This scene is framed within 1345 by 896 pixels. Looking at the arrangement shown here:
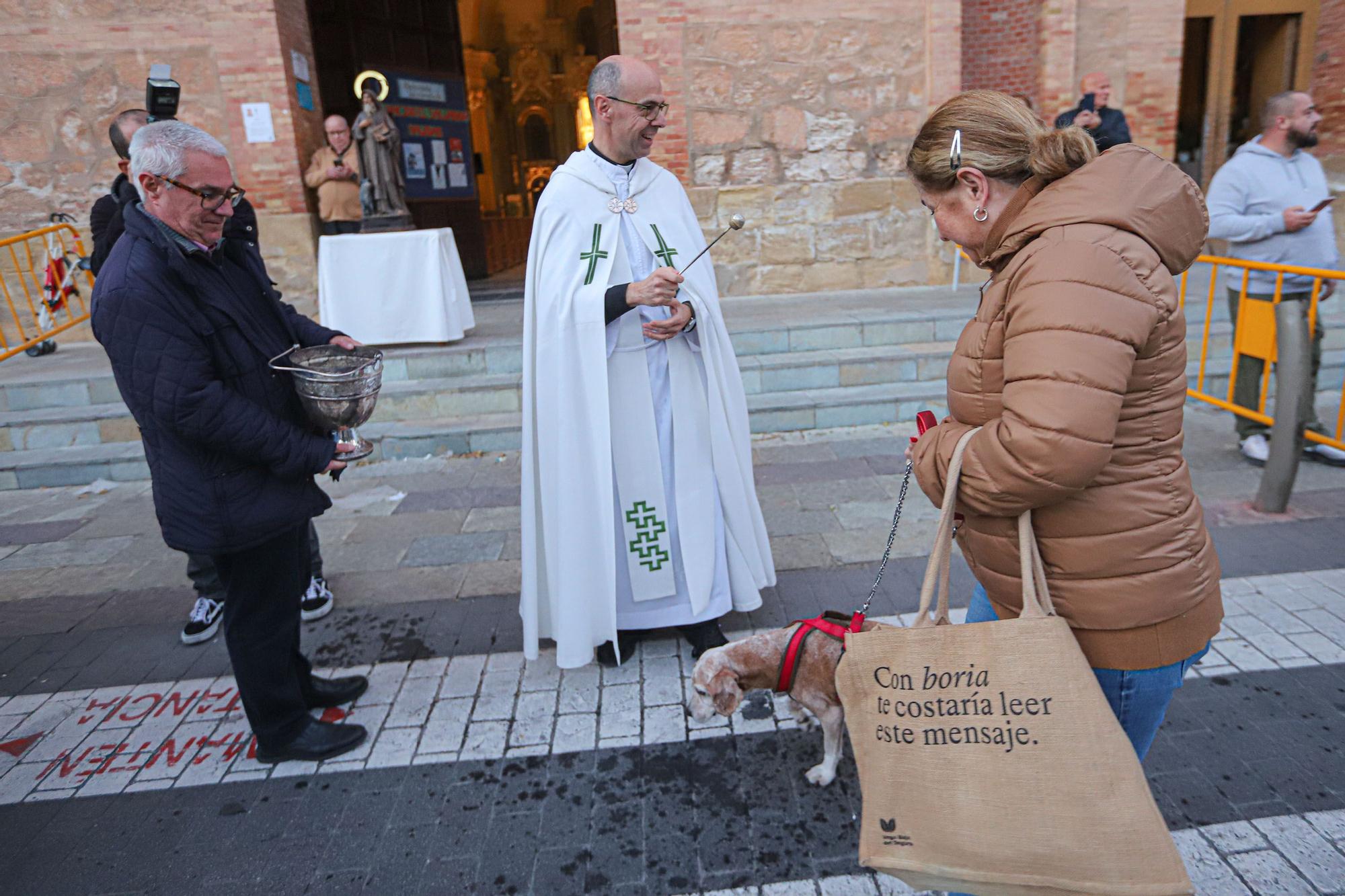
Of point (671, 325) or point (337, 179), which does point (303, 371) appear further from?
point (337, 179)

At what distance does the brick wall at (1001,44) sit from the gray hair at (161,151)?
9467 millimetres

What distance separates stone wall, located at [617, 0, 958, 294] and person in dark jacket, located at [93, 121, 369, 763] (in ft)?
23.2

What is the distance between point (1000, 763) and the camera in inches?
60.5

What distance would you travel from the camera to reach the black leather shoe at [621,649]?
3.71 metres

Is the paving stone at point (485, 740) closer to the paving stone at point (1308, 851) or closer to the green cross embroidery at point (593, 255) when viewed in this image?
the green cross embroidery at point (593, 255)

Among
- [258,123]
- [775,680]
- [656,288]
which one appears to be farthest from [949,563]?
[258,123]

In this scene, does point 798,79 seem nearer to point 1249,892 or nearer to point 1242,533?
point 1242,533

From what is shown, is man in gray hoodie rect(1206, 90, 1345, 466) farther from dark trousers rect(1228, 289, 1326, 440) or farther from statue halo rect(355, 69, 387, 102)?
statue halo rect(355, 69, 387, 102)

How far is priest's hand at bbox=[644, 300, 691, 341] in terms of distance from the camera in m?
3.36

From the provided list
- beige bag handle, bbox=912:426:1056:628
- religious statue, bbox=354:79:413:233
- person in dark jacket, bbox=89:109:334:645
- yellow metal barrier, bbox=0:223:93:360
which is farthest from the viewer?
yellow metal barrier, bbox=0:223:93:360

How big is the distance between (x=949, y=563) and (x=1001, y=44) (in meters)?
10.2

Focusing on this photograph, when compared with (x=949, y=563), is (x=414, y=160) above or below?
above

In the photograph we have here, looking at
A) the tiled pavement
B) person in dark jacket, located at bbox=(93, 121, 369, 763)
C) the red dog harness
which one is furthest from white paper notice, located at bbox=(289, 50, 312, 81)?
the red dog harness

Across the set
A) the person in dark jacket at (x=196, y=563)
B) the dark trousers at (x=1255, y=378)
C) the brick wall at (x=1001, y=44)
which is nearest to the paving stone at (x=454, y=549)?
the person in dark jacket at (x=196, y=563)
